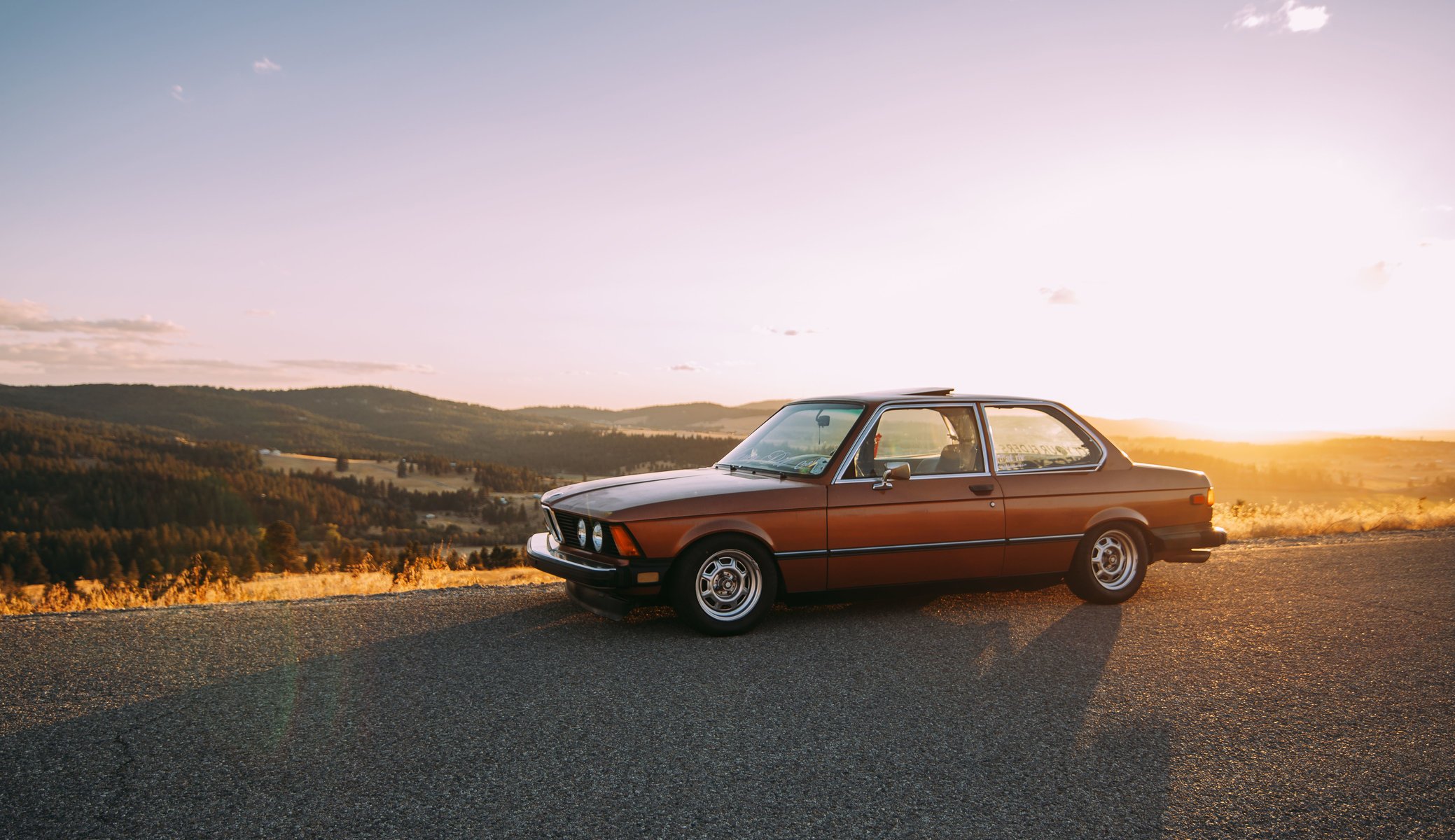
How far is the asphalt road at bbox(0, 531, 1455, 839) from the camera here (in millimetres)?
3182

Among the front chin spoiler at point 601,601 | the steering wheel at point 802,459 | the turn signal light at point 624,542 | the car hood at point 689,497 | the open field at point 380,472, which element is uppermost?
the steering wheel at point 802,459

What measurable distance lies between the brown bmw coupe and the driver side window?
13 millimetres

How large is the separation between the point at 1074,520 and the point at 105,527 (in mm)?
119889

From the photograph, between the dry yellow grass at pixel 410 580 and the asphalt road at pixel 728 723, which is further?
the dry yellow grass at pixel 410 580

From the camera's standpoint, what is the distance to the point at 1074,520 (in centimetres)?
663

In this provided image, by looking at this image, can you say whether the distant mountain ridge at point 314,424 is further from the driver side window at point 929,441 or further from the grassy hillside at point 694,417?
the driver side window at point 929,441

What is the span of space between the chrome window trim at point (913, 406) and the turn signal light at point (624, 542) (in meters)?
1.54

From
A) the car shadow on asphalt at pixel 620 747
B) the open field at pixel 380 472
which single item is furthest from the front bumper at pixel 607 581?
the open field at pixel 380 472

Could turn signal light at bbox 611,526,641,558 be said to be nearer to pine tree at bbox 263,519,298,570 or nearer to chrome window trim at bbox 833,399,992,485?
chrome window trim at bbox 833,399,992,485

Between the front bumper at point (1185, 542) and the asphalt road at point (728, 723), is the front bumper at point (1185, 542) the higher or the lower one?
the higher one

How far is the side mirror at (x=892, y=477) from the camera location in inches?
232

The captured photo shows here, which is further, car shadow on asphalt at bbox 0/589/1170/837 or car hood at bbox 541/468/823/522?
car hood at bbox 541/468/823/522

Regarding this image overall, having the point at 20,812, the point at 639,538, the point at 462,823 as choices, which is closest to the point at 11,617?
the point at 20,812

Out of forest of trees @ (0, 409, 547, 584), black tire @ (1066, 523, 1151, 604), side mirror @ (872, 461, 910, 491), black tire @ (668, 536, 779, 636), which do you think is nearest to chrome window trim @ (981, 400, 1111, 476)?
black tire @ (1066, 523, 1151, 604)
